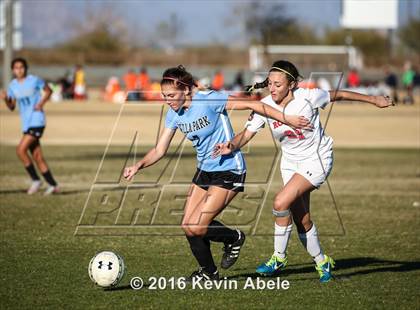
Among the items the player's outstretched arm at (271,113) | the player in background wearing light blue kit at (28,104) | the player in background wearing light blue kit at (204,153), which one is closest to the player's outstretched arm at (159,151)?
the player in background wearing light blue kit at (204,153)

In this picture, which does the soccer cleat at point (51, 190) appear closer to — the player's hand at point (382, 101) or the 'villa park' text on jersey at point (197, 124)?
the 'villa park' text on jersey at point (197, 124)

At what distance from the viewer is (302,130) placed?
848 centimetres

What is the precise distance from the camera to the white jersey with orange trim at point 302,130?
332 inches

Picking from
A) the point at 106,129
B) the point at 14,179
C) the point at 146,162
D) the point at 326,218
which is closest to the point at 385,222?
the point at 326,218

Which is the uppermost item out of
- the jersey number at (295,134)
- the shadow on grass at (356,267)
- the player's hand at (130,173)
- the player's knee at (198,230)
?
the jersey number at (295,134)

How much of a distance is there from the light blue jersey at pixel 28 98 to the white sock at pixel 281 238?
7524mm

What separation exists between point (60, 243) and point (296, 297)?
3.98 metres

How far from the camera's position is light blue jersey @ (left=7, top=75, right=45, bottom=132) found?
15.3m

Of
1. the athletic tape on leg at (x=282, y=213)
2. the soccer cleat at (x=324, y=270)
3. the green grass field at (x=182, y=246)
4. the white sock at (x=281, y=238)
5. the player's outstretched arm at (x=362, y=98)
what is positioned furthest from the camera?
the white sock at (x=281, y=238)

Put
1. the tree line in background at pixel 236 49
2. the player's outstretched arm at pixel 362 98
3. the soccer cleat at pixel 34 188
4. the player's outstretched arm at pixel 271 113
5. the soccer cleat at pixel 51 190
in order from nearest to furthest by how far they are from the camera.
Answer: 1. the player's outstretched arm at pixel 271 113
2. the player's outstretched arm at pixel 362 98
3. the soccer cleat at pixel 51 190
4. the soccer cleat at pixel 34 188
5. the tree line in background at pixel 236 49

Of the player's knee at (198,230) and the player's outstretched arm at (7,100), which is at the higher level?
the player's outstretched arm at (7,100)

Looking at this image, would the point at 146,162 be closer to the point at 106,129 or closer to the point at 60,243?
the point at 60,243

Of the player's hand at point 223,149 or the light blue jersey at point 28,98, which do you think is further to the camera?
the light blue jersey at point 28,98

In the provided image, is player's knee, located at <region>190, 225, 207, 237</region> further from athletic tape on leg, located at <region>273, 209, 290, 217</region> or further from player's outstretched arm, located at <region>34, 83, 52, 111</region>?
player's outstretched arm, located at <region>34, 83, 52, 111</region>
